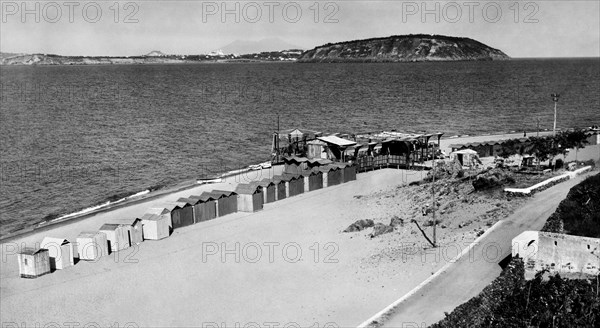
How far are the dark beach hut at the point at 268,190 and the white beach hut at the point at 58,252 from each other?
39.0 ft

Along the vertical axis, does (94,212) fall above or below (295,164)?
below

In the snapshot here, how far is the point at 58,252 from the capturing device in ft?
80.6

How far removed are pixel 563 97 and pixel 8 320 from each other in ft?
365

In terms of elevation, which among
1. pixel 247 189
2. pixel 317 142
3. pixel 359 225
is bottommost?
pixel 359 225

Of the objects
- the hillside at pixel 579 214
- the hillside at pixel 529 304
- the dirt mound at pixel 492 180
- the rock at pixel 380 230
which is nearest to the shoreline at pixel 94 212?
the rock at pixel 380 230

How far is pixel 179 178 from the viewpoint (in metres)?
46.7

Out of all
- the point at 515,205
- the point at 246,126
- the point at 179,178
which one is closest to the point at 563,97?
the point at 246,126

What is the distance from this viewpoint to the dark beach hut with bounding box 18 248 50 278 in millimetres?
23734

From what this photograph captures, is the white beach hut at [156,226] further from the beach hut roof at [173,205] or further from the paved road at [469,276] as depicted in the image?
the paved road at [469,276]

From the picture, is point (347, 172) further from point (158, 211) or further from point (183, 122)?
point (183, 122)

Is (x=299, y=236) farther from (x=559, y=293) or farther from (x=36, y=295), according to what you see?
(x=559, y=293)

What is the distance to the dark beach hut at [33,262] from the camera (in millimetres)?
23734

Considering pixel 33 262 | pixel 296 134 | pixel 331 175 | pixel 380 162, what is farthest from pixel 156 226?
pixel 296 134

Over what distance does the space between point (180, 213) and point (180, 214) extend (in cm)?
5
